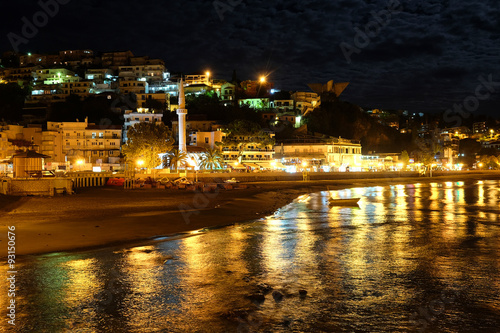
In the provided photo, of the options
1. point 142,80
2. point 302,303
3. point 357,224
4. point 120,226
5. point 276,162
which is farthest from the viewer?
point 142,80

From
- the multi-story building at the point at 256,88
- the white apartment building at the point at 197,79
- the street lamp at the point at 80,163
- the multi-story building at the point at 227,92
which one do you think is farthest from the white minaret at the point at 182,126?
the white apartment building at the point at 197,79

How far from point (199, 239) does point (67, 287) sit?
7.90 metres

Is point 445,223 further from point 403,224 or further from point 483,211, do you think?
point 483,211

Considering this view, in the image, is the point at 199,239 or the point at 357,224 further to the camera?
the point at 357,224

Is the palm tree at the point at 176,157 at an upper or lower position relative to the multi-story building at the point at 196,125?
lower

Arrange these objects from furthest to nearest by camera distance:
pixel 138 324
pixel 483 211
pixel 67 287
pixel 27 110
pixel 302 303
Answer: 1. pixel 27 110
2. pixel 483 211
3. pixel 67 287
4. pixel 302 303
5. pixel 138 324

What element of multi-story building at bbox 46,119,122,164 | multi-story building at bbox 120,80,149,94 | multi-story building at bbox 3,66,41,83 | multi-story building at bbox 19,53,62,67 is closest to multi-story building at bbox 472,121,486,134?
multi-story building at bbox 120,80,149,94

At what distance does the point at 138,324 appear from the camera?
897cm

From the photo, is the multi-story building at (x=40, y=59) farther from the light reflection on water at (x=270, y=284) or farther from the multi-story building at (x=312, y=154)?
the light reflection on water at (x=270, y=284)

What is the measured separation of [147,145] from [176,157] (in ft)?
20.2

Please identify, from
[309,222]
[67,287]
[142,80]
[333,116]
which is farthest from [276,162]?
[67,287]

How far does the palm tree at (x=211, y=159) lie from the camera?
219 ft

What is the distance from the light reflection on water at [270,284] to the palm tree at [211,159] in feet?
152

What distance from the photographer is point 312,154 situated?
80.2 meters
